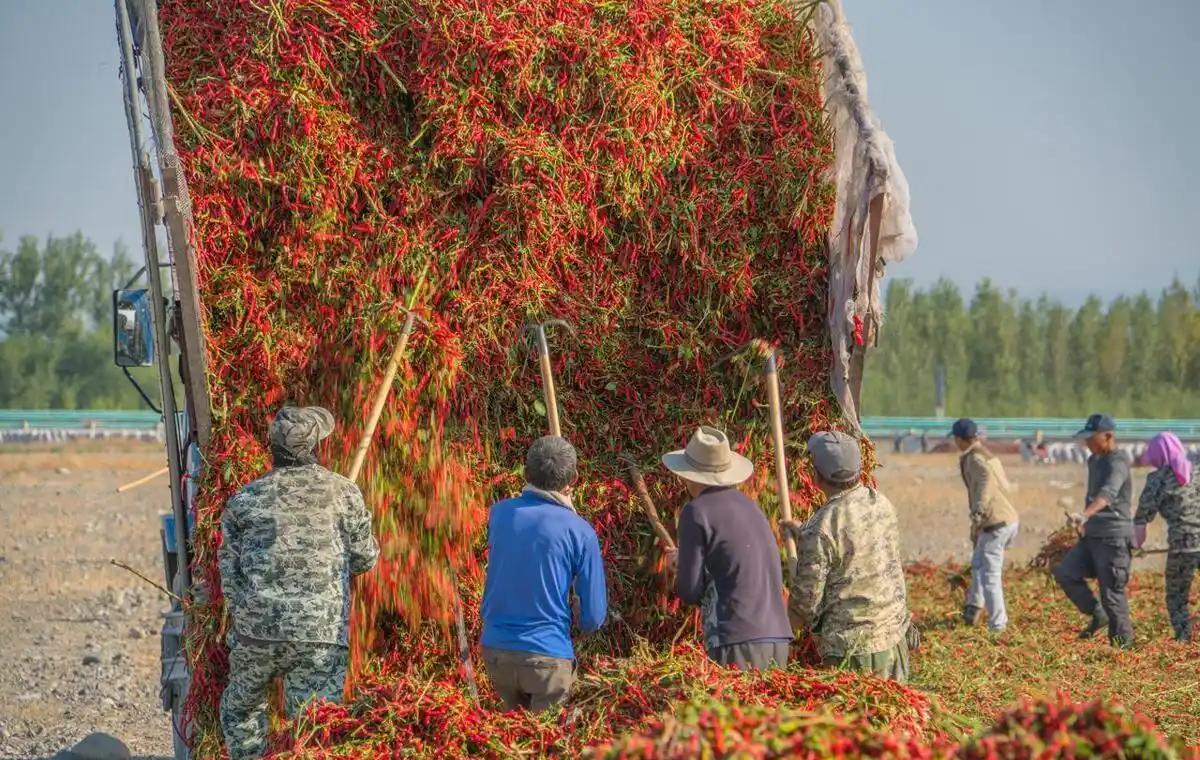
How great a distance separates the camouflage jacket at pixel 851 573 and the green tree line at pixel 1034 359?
39.7 meters

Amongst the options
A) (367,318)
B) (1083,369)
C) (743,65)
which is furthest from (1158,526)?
(1083,369)

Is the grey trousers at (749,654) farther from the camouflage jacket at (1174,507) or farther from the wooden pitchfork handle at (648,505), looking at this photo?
the camouflage jacket at (1174,507)

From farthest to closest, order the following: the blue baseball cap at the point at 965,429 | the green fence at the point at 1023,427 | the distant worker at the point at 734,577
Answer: the green fence at the point at 1023,427 → the blue baseball cap at the point at 965,429 → the distant worker at the point at 734,577

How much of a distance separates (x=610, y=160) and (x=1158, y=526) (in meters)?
15.7

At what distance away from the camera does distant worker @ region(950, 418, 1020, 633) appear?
9.44 m

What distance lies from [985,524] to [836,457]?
4963 mm

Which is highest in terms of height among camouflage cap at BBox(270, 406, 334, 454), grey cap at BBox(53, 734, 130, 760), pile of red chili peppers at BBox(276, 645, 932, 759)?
camouflage cap at BBox(270, 406, 334, 454)

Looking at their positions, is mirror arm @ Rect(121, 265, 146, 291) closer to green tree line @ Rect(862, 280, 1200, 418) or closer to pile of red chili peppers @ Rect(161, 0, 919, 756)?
pile of red chili peppers @ Rect(161, 0, 919, 756)

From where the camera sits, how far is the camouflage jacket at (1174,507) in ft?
29.5

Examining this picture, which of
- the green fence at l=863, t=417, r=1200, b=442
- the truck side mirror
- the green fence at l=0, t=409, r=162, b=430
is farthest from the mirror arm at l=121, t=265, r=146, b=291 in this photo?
the green fence at l=0, t=409, r=162, b=430

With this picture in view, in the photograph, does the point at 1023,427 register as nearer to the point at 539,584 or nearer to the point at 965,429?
the point at 965,429

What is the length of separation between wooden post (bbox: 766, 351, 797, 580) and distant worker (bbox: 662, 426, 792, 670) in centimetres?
64

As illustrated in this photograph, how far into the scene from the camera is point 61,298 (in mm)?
59656

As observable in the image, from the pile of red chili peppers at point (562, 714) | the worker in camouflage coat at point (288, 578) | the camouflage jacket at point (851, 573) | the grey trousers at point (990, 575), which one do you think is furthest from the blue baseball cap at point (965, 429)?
the pile of red chili peppers at point (562, 714)
